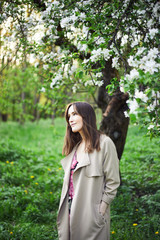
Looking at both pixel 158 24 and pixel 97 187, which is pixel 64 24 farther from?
pixel 97 187

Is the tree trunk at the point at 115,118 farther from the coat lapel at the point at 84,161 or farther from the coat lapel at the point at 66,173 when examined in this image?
the coat lapel at the point at 84,161

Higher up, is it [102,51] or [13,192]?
[102,51]

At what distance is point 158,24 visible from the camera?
2680mm

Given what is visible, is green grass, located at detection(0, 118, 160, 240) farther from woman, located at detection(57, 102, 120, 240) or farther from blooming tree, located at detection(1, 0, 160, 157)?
woman, located at detection(57, 102, 120, 240)

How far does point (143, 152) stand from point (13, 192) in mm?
3850

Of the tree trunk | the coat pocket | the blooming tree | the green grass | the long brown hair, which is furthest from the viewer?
the tree trunk

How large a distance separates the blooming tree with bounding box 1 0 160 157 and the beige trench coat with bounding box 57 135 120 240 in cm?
50

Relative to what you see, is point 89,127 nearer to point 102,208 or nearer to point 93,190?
point 93,190

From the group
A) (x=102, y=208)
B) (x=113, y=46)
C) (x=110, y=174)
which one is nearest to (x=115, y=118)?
(x=113, y=46)

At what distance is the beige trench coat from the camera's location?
2270 mm

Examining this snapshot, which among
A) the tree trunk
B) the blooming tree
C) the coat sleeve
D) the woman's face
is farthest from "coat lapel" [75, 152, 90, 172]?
the tree trunk

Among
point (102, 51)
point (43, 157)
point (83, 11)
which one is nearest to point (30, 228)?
point (102, 51)

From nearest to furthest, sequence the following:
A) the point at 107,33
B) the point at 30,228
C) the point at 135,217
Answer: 1. the point at 107,33
2. the point at 30,228
3. the point at 135,217

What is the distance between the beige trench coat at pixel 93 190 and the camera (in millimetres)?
2270
